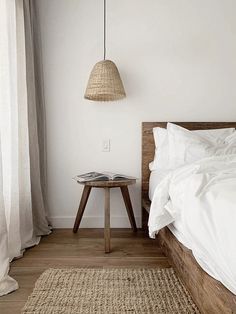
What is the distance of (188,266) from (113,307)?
1.34 ft

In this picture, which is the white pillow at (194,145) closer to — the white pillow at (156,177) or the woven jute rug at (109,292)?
the white pillow at (156,177)

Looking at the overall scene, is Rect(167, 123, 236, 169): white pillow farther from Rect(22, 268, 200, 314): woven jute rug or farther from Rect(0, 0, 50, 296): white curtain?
Rect(0, 0, 50, 296): white curtain

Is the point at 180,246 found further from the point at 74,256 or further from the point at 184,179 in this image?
the point at 74,256

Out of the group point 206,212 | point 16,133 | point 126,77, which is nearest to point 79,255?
point 16,133

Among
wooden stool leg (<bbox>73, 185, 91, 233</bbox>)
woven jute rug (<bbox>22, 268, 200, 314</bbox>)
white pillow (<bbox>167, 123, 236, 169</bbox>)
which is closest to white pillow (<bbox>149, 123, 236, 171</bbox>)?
white pillow (<bbox>167, 123, 236, 169</bbox>)

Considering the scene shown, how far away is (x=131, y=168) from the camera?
2.74 metres

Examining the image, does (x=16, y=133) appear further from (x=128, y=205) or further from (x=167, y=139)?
(x=167, y=139)

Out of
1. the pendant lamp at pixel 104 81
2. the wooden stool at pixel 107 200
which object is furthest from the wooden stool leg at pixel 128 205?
the pendant lamp at pixel 104 81

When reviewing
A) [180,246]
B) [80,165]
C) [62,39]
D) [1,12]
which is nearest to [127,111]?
[80,165]

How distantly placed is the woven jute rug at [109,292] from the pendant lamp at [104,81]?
4.45 feet

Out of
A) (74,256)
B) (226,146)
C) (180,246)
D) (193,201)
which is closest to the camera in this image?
(193,201)

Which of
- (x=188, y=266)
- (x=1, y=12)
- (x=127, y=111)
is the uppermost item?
(x=1, y=12)

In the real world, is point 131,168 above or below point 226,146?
below

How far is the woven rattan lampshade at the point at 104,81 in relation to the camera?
2424mm
